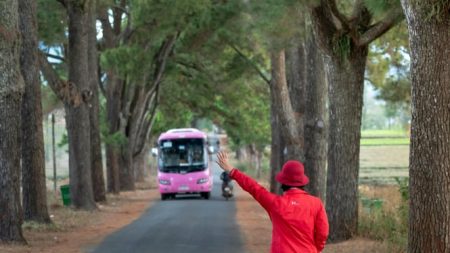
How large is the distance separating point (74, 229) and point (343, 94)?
8.35 metres

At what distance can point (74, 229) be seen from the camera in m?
20.3

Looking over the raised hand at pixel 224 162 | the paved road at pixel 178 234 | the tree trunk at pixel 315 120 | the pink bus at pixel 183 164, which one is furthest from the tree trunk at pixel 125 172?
the raised hand at pixel 224 162

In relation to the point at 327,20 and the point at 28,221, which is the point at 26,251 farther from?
the point at 327,20

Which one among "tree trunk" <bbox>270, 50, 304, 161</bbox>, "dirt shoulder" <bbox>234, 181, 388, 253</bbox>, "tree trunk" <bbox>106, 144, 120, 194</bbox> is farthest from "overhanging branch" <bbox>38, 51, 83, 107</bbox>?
"tree trunk" <bbox>106, 144, 120, 194</bbox>

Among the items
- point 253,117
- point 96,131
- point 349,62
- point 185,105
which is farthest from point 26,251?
point 253,117

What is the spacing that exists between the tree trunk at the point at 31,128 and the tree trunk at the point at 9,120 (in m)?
3.12

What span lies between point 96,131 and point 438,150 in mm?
20546

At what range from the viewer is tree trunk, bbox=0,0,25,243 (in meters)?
14.7

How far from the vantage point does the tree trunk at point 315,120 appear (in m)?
21.1

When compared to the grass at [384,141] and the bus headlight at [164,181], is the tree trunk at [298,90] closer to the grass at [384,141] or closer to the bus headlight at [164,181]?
the bus headlight at [164,181]

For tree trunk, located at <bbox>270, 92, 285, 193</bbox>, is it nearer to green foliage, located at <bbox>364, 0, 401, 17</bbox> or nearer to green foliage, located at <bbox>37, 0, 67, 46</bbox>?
green foliage, located at <bbox>37, 0, 67, 46</bbox>

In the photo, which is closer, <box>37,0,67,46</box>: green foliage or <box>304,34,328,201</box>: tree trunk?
<box>304,34,328,201</box>: tree trunk

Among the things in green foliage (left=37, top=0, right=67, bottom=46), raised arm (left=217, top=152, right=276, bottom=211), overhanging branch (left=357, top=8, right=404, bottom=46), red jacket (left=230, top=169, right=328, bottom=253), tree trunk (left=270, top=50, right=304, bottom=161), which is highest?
green foliage (left=37, top=0, right=67, bottom=46)

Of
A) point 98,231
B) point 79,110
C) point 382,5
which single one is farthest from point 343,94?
point 79,110
